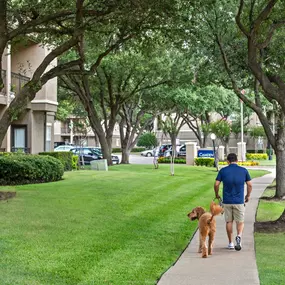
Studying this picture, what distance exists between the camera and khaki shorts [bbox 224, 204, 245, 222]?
9.59 m

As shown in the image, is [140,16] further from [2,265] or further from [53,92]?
[53,92]

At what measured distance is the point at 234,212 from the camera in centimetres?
965

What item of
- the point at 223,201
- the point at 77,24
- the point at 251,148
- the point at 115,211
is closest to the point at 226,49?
the point at 77,24

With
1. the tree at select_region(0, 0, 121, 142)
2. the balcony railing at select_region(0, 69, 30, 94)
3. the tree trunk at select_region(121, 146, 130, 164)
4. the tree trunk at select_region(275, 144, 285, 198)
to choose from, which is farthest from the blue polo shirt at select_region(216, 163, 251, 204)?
the tree trunk at select_region(121, 146, 130, 164)

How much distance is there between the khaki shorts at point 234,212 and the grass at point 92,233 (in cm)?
101

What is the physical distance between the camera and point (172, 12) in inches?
605

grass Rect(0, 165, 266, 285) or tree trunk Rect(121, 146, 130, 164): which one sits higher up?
tree trunk Rect(121, 146, 130, 164)

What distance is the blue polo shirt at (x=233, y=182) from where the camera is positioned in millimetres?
9502

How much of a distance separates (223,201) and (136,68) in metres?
22.0

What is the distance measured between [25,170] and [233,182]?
1005 centimetres

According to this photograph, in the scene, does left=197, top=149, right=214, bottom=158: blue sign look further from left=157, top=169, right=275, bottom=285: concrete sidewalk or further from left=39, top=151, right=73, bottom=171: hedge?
left=157, top=169, right=275, bottom=285: concrete sidewalk

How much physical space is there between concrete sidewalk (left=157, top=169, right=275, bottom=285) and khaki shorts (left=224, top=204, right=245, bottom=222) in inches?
22.1

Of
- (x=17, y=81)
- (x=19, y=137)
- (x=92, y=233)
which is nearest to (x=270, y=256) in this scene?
(x=92, y=233)

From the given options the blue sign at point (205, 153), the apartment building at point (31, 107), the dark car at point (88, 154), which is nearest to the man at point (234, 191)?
the apartment building at point (31, 107)
